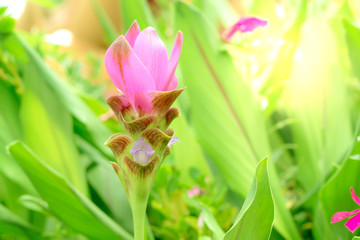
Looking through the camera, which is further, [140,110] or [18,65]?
[18,65]

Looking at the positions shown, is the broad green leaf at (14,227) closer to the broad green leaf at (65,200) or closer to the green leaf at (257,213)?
the broad green leaf at (65,200)

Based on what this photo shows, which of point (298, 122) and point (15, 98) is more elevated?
point (15, 98)

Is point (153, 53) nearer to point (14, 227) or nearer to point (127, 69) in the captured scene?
point (127, 69)

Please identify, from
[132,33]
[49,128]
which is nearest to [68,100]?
[49,128]

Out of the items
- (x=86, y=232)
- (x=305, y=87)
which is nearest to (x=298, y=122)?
(x=305, y=87)

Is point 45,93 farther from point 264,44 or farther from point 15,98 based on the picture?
point 264,44

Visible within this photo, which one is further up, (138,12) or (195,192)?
(138,12)
